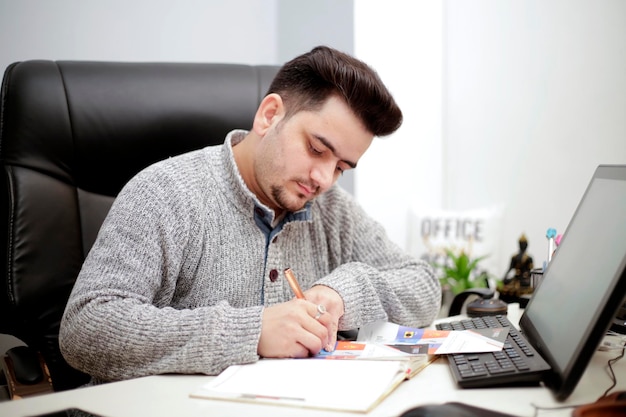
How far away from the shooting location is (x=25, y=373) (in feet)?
3.59

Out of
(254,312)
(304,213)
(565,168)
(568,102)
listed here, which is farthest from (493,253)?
(254,312)

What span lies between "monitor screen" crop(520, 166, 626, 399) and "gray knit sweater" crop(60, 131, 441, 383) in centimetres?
34

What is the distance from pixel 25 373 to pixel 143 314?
32cm

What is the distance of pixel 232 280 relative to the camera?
1171 millimetres

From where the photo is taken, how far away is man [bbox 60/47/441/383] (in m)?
0.93

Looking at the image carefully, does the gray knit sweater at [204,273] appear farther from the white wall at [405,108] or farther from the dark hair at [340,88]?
the white wall at [405,108]

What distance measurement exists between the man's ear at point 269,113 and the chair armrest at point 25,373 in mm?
614

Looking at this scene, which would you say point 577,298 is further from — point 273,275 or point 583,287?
point 273,275

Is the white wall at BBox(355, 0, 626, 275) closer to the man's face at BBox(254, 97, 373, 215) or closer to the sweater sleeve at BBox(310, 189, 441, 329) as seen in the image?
the sweater sleeve at BBox(310, 189, 441, 329)

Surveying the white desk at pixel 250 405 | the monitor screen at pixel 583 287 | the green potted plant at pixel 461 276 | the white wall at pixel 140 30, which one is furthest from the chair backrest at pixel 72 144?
the green potted plant at pixel 461 276

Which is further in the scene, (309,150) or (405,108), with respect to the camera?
(405,108)

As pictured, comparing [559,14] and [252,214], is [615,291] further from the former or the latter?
[559,14]

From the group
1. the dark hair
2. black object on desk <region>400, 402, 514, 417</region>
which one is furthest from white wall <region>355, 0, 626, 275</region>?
black object on desk <region>400, 402, 514, 417</region>

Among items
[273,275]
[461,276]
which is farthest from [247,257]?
[461,276]
